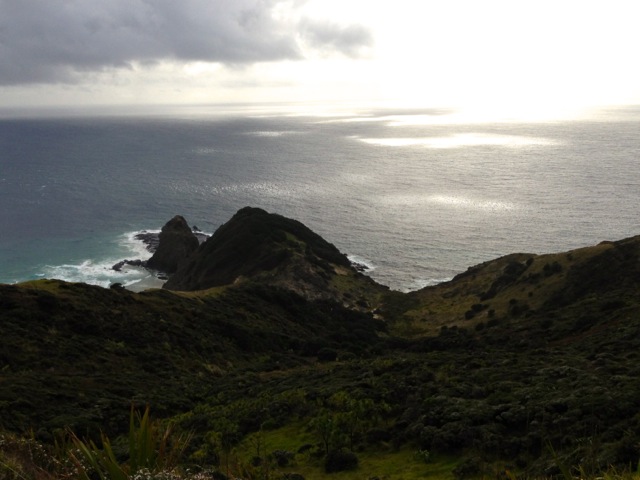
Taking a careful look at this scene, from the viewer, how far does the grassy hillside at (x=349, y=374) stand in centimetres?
1669

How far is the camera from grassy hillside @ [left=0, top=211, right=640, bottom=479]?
16.7 meters

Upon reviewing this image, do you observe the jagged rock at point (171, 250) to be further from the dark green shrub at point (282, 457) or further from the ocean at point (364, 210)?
the dark green shrub at point (282, 457)

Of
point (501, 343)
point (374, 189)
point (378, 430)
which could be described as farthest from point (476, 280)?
point (374, 189)

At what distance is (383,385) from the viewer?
25.4 m

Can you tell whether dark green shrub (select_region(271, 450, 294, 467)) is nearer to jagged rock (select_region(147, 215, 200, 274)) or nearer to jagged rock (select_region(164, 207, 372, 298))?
jagged rock (select_region(164, 207, 372, 298))

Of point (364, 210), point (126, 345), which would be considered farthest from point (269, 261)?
point (364, 210)

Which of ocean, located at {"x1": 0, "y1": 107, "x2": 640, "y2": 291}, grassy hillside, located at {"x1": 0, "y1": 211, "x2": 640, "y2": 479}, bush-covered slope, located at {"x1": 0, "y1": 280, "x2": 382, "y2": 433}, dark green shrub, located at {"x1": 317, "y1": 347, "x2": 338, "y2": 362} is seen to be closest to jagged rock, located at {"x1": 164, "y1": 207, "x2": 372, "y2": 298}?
grassy hillside, located at {"x1": 0, "y1": 211, "x2": 640, "y2": 479}

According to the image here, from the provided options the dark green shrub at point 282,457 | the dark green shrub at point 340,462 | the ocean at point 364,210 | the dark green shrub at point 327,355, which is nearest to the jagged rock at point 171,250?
the ocean at point 364,210

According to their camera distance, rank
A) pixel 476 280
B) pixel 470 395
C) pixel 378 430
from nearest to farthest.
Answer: pixel 378 430
pixel 470 395
pixel 476 280

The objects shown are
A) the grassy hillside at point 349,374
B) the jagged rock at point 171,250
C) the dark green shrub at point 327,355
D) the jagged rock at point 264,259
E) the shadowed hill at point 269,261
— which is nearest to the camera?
the grassy hillside at point 349,374

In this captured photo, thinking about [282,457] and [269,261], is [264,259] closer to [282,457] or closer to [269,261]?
[269,261]

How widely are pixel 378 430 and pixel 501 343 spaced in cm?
2621

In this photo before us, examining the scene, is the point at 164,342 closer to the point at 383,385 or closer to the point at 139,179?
the point at 383,385

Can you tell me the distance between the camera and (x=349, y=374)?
99.6 feet
